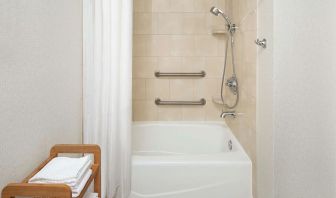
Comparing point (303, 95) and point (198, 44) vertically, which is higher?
point (198, 44)

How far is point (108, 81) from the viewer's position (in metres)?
1.77

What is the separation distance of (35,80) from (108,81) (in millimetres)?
599

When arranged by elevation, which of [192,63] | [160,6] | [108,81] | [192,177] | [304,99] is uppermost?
[160,6]

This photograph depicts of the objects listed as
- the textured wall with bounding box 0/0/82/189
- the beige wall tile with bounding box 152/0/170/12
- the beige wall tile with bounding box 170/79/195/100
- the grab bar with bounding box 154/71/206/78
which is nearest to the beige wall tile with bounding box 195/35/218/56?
the grab bar with bounding box 154/71/206/78

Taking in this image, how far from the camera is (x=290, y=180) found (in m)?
1.45

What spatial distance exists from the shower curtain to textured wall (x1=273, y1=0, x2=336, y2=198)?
0.86 metres

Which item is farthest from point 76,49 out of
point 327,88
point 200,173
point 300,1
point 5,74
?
point 327,88

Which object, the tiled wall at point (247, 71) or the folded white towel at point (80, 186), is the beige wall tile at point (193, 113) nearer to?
the tiled wall at point (247, 71)

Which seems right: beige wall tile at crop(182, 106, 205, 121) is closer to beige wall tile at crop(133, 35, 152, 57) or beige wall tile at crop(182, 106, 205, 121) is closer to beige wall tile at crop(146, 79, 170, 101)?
beige wall tile at crop(146, 79, 170, 101)

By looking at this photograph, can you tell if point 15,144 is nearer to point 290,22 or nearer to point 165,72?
point 290,22

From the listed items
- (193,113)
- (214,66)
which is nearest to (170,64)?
(214,66)

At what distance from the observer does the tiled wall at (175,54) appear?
2859mm

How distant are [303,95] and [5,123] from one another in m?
1.28

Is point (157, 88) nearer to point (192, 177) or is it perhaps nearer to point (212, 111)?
point (212, 111)
